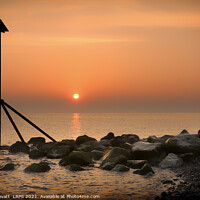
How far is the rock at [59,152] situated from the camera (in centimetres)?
2085

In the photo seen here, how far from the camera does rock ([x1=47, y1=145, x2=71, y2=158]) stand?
2085 centimetres

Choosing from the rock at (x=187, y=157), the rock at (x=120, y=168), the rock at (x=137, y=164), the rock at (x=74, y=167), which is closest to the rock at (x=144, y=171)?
the rock at (x=120, y=168)

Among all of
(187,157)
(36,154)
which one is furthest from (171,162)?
(36,154)

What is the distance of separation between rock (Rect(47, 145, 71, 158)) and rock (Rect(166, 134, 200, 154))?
645cm

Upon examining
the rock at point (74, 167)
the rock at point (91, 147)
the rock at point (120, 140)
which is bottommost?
the rock at point (74, 167)

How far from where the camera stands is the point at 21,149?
24047 mm

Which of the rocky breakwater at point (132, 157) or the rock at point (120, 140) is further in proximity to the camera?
the rock at point (120, 140)

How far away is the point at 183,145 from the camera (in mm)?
18844

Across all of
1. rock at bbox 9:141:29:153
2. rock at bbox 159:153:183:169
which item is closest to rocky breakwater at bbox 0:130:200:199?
rock at bbox 159:153:183:169

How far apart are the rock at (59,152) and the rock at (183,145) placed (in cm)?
645

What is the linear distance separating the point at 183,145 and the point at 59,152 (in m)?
7.80

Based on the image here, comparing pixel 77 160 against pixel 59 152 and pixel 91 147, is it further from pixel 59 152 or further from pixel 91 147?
pixel 91 147

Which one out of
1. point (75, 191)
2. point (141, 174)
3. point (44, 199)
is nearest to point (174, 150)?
point (141, 174)

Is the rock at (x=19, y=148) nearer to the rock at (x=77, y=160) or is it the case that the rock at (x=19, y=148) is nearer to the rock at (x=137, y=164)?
the rock at (x=77, y=160)
